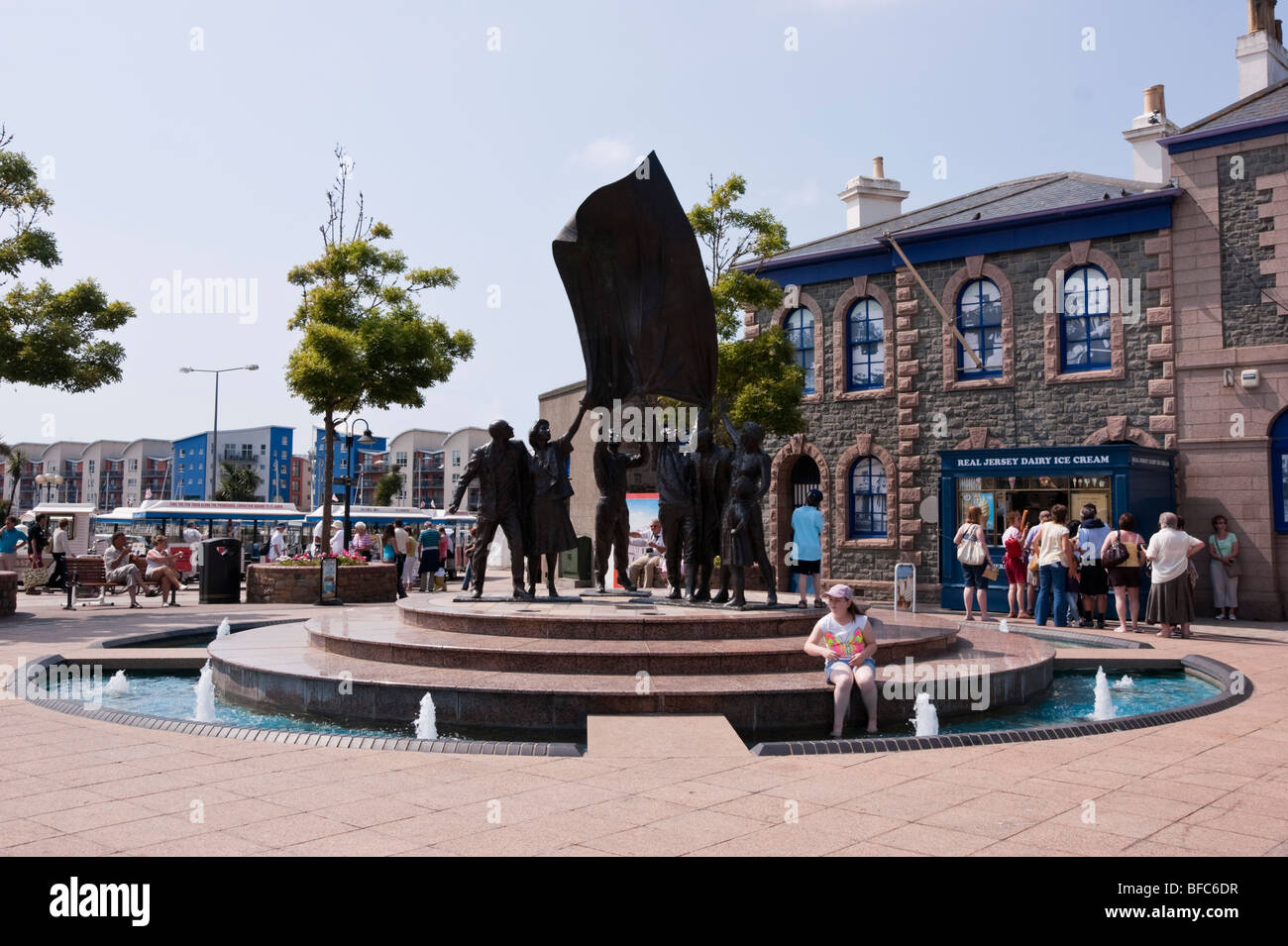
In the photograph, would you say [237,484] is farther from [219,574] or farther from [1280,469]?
[1280,469]

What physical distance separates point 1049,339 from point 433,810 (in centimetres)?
1888

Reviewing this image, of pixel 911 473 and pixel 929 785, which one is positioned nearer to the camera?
pixel 929 785

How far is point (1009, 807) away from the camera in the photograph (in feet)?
17.0

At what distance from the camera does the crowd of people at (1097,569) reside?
45.9 ft

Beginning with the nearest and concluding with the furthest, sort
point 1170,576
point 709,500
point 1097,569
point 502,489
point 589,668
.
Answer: point 589,668
point 709,500
point 502,489
point 1170,576
point 1097,569

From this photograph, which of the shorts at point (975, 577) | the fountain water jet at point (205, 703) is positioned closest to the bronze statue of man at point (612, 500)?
the fountain water jet at point (205, 703)

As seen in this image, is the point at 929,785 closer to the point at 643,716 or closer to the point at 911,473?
the point at 643,716

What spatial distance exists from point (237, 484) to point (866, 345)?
300ft

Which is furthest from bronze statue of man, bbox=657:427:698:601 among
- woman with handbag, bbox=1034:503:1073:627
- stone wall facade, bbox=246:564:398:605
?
stone wall facade, bbox=246:564:398:605

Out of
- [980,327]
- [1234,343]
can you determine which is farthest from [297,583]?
[1234,343]

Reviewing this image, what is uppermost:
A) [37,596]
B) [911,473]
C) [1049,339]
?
[1049,339]

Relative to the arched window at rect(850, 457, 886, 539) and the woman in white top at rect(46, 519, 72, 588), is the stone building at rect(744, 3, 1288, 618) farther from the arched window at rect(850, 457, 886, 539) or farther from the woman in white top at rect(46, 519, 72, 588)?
the woman in white top at rect(46, 519, 72, 588)

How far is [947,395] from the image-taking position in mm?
22188
